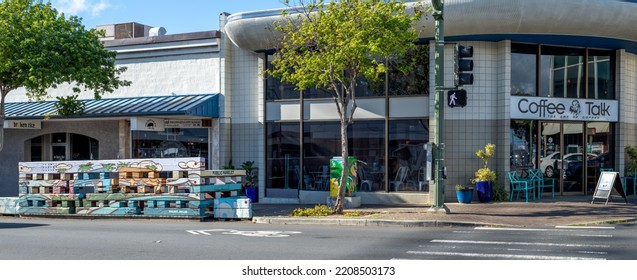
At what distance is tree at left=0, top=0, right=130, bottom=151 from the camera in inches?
770

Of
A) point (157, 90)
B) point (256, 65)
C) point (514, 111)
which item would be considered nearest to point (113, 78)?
point (157, 90)

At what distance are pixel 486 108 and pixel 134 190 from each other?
33.5ft

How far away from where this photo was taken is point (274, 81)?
21531 mm

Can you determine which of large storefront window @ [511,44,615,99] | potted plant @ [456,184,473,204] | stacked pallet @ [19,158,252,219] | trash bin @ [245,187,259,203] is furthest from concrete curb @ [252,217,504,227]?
large storefront window @ [511,44,615,99]

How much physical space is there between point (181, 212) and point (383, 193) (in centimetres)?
604

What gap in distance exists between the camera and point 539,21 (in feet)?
58.7

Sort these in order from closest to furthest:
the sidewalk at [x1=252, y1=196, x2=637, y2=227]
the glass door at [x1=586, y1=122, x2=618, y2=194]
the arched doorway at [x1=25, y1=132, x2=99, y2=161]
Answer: the sidewalk at [x1=252, y1=196, x2=637, y2=227]
the glass door at [x1=586, y1=122, x2=618, y2=194]
the arched doorway at [x1=25, y1=132, x2=99, y2=161]

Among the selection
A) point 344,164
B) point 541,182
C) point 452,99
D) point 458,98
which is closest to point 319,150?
point 344,164

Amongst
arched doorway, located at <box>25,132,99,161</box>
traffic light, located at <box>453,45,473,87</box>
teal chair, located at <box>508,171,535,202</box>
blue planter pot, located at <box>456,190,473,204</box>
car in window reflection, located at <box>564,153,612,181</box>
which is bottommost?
blue planter pot, located at <box>456,190,473,204</box>

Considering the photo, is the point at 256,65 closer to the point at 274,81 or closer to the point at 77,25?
the point at 274,81

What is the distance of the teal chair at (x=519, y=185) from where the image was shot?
62.8ft

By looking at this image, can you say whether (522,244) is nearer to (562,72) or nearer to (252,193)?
(562,72)

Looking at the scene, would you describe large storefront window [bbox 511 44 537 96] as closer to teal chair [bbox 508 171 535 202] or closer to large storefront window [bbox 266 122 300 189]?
teal chair [bbox 508 171 535 202]

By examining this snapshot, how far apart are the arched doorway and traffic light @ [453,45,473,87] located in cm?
1485
